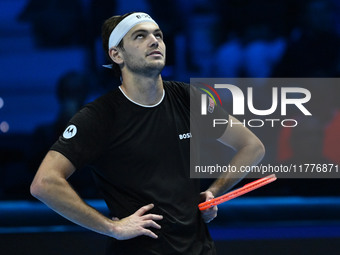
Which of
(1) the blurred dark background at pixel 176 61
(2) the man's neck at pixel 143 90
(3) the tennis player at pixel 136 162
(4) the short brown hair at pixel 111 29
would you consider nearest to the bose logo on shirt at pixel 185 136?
(3) the tennis player at pixel 136 162

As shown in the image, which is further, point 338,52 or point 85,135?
point 338,52

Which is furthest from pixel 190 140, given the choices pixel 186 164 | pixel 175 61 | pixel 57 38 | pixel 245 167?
pixel 57 38

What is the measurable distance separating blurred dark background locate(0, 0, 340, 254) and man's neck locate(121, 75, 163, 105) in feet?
7.17

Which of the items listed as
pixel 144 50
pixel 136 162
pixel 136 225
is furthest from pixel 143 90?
pixel 136 225

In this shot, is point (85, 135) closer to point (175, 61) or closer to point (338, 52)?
point (175, 61)

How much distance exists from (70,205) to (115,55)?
661mm

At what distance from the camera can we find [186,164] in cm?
192

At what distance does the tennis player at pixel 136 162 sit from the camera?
1.76 m

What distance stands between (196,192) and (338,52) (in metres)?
2.77

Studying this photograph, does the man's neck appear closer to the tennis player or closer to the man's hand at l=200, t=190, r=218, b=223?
the tennis player

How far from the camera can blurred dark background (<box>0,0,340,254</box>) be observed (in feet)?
13.5

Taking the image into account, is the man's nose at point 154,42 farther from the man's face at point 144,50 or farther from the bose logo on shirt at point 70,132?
the bose logo on shirt at point 70,132

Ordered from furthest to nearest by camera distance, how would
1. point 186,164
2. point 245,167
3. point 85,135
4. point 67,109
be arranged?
point 67,109, point 245,167, point 186,164, point 85,135

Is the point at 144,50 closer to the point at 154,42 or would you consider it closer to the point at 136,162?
the point at 154,42
